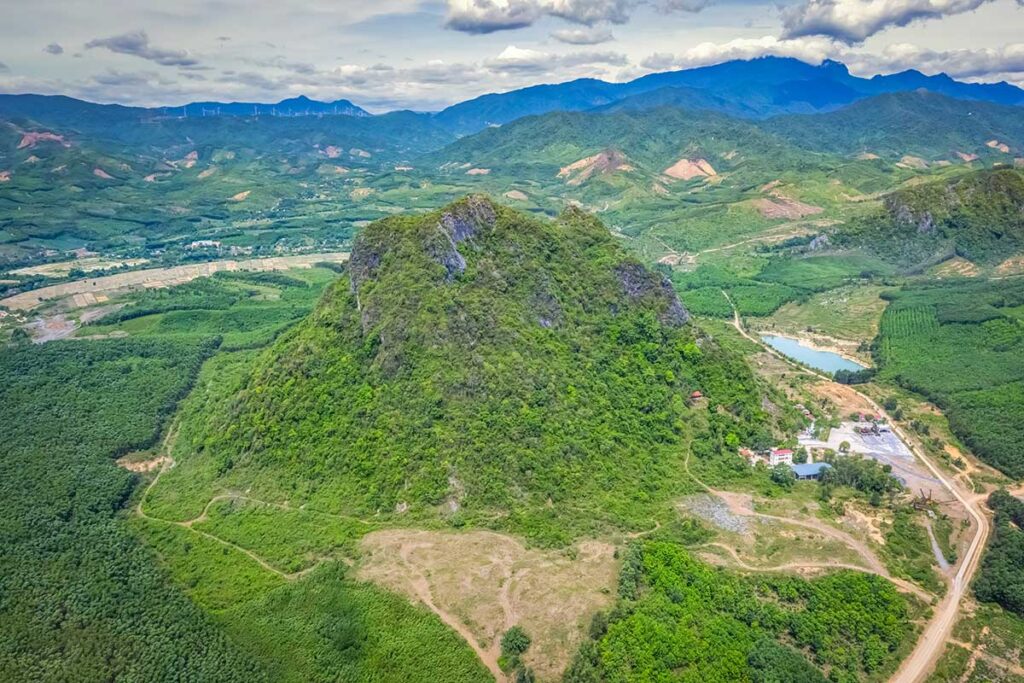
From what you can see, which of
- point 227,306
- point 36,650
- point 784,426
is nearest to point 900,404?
point 784,426

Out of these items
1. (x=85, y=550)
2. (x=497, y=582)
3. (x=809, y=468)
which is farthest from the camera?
(x=809, y=468)

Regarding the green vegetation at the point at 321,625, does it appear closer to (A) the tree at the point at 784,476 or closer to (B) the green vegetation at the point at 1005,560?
(A) the tree at the point at 784,476

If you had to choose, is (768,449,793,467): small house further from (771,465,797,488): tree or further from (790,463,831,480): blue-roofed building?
(771,465,797,488): tree

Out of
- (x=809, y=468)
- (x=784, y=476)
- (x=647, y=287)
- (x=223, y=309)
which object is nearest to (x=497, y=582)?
(x=784, y=476)

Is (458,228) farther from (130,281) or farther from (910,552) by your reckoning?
(130,281)

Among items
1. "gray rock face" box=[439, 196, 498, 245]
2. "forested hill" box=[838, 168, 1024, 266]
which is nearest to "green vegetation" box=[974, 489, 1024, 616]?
"gray rock face" box=[439, 196, 498, 245]
